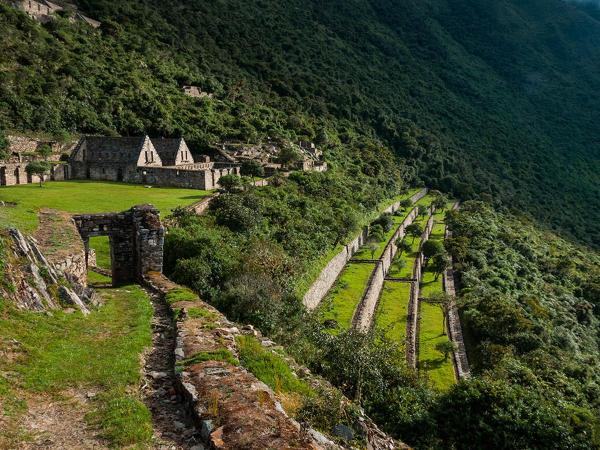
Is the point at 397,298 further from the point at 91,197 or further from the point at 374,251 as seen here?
the point at 91,197

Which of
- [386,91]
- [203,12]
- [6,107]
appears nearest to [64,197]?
[6,107]

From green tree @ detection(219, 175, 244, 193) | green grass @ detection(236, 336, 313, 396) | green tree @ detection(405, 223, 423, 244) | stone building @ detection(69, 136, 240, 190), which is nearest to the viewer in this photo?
green grass @ detection(236, 336, 313, 396)

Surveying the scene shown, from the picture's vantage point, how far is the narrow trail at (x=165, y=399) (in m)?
6.80

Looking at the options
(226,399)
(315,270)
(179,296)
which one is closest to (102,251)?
(179,296)

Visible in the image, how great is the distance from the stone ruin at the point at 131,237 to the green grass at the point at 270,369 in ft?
24.0

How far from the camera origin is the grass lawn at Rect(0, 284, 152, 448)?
22.1ft

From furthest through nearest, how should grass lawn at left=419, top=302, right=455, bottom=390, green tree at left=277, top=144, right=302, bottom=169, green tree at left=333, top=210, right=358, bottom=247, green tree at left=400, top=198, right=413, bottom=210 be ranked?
green tree at left=400, top=198, right=413, bottom=210 < green tree at left=277, top=144, right=302, bottom=169 < green tree at left=333, top=210, right=358, bottom=247 < grass lawn at left=419, top=302, right=455, bottom=390

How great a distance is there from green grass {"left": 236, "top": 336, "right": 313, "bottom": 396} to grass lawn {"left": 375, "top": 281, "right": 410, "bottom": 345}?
21111 mm

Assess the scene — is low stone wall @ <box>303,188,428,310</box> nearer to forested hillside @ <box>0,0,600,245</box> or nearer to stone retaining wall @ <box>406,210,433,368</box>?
stone retaining wall @ <box>406,210,433,368</box>

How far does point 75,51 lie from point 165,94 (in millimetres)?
12643

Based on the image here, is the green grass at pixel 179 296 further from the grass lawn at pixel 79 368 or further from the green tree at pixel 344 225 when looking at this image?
the green tree at pixel 344 225

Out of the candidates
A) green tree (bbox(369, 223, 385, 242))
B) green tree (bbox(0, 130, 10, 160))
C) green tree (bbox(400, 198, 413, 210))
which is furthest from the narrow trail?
green tree (bbox(400, 198, 413, 210))

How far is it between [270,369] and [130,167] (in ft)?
109

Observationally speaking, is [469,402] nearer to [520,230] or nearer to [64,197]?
[64,197]
